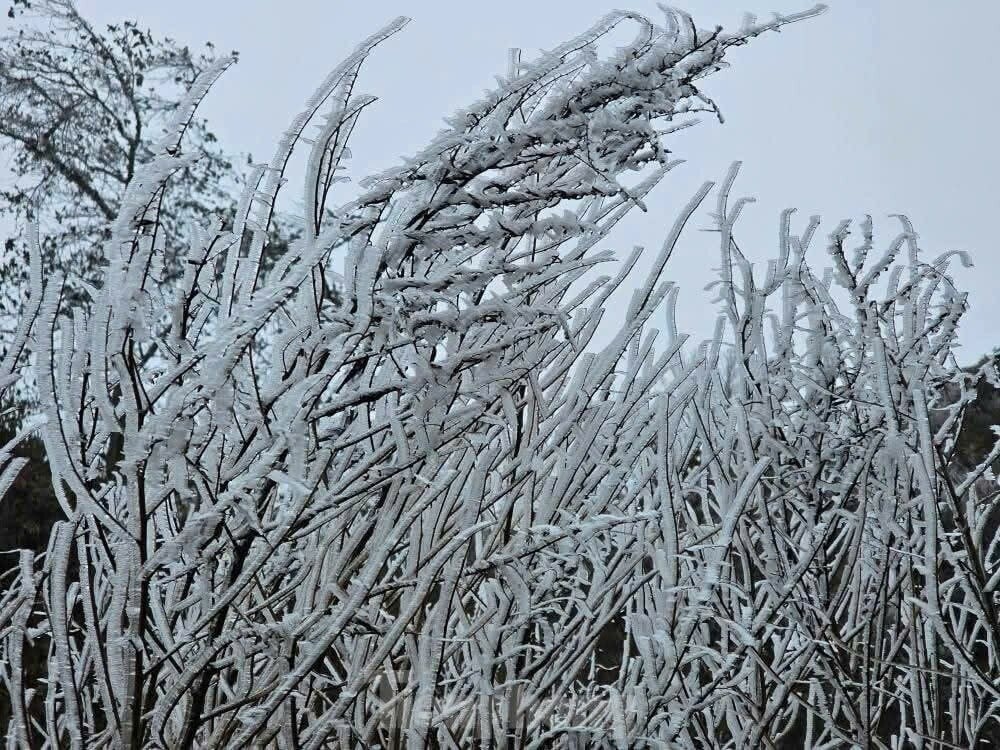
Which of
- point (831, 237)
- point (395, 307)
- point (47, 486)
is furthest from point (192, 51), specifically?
point (395, 307)

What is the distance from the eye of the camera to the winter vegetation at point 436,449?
5.19 feet

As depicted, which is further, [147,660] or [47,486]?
[47,486]

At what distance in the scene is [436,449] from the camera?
1863 millimetres

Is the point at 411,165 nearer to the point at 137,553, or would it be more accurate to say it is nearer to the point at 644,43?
the point at 644,43

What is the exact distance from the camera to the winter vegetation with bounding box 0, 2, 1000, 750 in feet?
5.19

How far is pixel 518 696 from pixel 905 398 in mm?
1402

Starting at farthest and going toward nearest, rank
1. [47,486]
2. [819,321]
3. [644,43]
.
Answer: [47,486]
[819,321]
[644,43]

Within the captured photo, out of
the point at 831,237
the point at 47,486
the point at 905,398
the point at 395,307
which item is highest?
the point at 831,237

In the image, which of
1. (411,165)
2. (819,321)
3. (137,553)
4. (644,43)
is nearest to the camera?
(137,553)

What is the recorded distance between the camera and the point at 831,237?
3.03 m

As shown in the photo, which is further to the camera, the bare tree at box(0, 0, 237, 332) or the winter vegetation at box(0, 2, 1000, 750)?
the bare tree at box(0, 0, 237, 332)

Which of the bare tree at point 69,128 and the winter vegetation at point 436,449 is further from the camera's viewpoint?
the bare tree at point 69,128

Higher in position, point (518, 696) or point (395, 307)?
point (395, 307)

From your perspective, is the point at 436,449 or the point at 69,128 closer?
the point at 436,449
